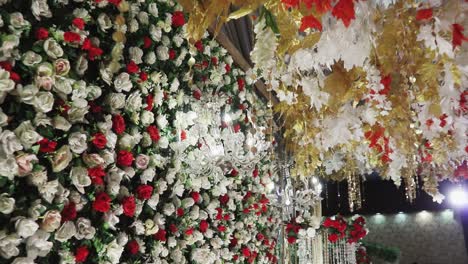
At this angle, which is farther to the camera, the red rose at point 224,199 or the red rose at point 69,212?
the red rose at point 224,199

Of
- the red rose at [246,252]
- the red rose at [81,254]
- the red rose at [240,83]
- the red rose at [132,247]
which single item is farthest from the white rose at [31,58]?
the red rose at [246,252]

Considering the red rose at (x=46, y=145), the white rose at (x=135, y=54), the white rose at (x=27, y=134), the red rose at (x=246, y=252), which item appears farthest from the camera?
the red rose at (x=246, y=252)

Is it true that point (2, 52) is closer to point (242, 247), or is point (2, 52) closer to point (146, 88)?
point (146, 88)

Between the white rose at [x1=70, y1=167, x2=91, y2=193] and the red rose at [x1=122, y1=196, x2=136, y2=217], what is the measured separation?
0.31m

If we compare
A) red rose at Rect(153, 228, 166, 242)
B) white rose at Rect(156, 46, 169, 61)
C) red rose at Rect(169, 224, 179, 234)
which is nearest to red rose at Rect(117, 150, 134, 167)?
red rose at Rect(153, 228, 166, 242)

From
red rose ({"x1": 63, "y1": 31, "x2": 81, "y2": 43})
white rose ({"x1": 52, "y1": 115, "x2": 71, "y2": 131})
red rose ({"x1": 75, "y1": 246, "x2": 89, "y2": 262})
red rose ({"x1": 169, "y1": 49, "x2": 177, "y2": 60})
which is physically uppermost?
red rose ({"x1": 169, "y1": 49, "x2": 177, "y2": 60})

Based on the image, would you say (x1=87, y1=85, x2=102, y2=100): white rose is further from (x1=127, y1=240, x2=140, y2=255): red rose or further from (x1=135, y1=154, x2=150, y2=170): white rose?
(x1=127, y1=240, x2=140, y2=255): red rose

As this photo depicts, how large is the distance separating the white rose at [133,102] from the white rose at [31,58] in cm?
63

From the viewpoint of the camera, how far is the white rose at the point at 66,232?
1915mm

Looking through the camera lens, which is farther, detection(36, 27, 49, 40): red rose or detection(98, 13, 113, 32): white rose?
detection(98, 13, 113, 32): white rose

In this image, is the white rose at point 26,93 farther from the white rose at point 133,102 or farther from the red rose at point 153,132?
the red rose at point 153,132

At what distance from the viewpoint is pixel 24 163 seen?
5.83ft

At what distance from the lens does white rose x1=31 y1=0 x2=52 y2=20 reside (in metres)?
1.92

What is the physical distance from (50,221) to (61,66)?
69cm
